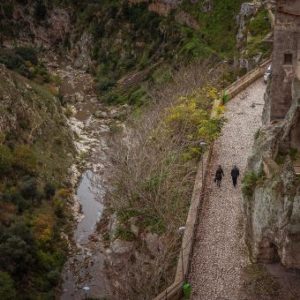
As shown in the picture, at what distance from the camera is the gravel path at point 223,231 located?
28797mm

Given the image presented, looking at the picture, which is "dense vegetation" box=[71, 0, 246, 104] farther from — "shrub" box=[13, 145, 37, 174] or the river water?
"shrub" box=[13, 145, 37, 174]

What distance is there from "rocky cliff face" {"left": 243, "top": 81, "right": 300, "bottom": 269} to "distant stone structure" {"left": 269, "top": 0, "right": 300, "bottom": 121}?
160cm

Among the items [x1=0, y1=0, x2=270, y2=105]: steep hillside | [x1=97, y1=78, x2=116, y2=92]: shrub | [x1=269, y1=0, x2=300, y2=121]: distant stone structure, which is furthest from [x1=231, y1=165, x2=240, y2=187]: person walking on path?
[x1=97, y1=78, x2=116, y2=92]: shrub

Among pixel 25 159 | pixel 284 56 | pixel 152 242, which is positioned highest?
pixel 284 56

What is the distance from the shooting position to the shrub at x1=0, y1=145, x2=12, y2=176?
61250 millimetres

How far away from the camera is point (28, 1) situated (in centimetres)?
12888

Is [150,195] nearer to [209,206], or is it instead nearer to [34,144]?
[209,206]

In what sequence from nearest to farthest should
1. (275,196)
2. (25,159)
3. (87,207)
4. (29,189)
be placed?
(275,196) < (29,189) < (87,207) < (25,159)

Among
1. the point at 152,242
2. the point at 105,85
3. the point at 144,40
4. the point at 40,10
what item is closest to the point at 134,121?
the point at 152,242

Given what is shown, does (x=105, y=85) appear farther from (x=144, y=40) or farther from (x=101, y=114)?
(x=144, y=40)

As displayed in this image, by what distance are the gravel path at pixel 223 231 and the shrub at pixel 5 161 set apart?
2687 cm

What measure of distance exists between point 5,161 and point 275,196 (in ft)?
137

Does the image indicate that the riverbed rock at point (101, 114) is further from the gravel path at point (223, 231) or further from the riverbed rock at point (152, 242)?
the riverbed rock at point (152, 242)

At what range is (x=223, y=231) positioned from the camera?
32.4 metres
